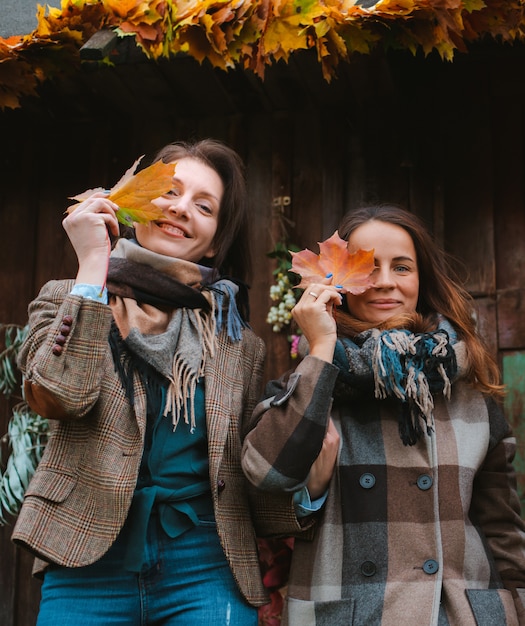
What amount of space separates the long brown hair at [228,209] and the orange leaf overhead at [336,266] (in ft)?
0.99

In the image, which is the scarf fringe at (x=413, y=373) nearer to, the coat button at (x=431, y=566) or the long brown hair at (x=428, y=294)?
the long brown hair at (x=428, y=294)

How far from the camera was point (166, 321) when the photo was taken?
90.9 inches

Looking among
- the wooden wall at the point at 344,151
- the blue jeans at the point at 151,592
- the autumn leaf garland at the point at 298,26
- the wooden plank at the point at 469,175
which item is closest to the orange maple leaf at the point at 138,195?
the autumn leaf garland at the point at 298,26

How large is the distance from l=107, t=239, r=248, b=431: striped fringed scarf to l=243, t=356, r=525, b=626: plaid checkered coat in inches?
8.8

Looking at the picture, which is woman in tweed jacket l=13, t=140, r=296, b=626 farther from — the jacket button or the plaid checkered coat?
the plaid checkered coat

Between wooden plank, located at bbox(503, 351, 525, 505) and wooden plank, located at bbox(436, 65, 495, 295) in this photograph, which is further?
wooden plank, located at bbox(436, 65, 495, 295)

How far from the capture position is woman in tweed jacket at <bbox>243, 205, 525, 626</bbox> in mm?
2064

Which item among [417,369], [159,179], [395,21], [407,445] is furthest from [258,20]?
[407,445]

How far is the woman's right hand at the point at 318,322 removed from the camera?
217cm

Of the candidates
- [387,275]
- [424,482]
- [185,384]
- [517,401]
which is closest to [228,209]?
[387,275]

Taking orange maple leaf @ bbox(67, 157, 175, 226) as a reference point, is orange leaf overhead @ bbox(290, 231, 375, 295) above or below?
below

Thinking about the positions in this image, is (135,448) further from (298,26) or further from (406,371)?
(298,26)

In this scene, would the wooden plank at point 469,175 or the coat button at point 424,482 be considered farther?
the wooden plank at point 469,175

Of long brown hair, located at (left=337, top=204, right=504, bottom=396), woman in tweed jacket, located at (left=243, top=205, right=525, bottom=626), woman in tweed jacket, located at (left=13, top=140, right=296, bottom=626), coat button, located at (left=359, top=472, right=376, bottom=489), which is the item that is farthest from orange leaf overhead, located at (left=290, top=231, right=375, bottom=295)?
coat button, located at (left=359, top=472, right=376, bottom=489)
